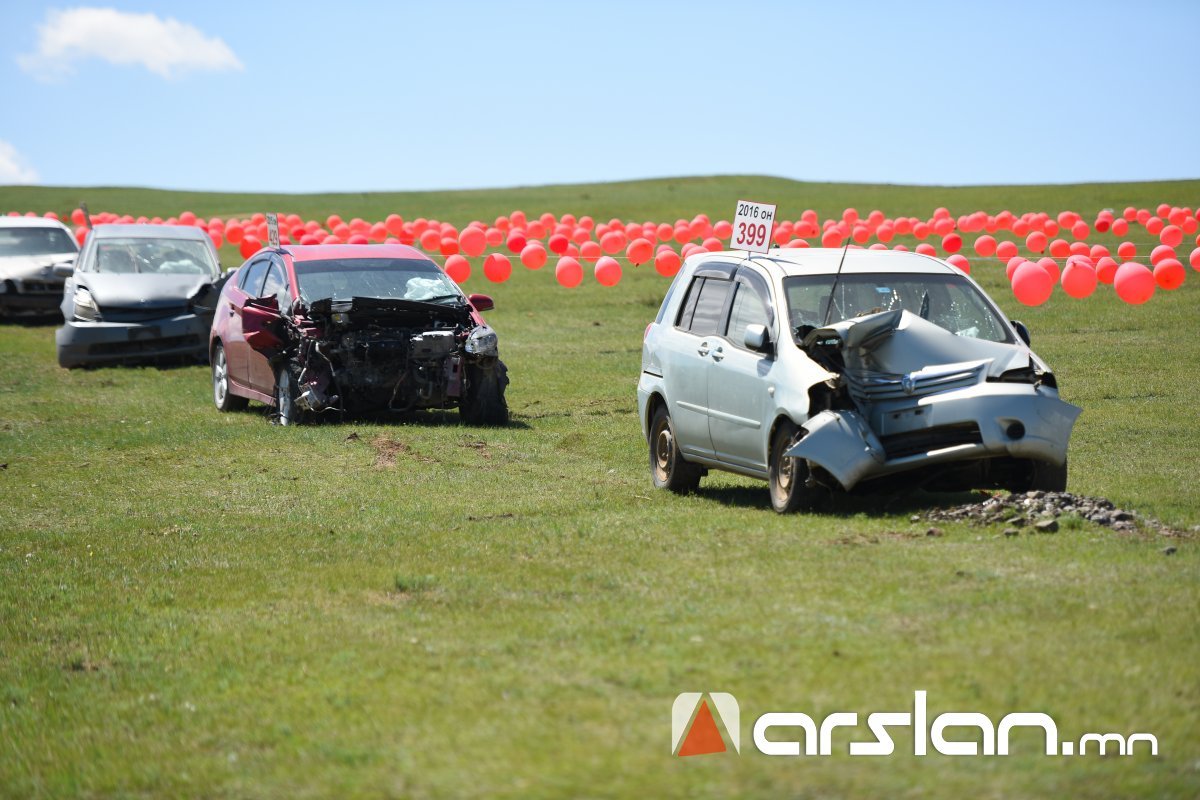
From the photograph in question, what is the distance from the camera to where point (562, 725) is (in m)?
6.07

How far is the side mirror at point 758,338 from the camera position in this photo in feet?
35.3

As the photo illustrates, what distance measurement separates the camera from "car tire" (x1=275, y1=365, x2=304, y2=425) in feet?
55.1

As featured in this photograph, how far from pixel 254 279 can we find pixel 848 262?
8585 mm

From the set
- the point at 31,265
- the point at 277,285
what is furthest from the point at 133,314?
the point at 31,265

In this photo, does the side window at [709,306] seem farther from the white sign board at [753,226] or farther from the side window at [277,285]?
the side window at [277,285]

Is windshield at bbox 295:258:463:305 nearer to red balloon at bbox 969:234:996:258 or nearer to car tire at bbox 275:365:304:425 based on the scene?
car tire at bbox 275:365:304:425

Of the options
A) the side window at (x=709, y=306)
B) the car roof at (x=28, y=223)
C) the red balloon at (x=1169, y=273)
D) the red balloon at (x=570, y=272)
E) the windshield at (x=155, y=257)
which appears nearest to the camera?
the side window at (x=709, y=306)

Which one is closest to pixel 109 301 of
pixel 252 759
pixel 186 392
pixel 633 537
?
pixel 186 392

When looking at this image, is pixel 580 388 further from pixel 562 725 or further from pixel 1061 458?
pixel 562 725

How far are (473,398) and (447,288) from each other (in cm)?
117

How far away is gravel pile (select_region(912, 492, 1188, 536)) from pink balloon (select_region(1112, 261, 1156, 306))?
17.2m

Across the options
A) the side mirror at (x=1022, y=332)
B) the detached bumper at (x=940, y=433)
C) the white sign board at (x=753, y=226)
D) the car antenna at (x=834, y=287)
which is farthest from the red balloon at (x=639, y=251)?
the detached bumper at (x=940, y=433)

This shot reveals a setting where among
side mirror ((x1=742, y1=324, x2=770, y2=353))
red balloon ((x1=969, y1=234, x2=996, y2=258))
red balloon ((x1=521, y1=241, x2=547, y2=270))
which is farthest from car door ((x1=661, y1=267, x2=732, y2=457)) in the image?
red balloon ((x1=969, y1=234, x2=996, y2=258))

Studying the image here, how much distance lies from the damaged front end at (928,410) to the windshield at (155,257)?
50.8 feet
